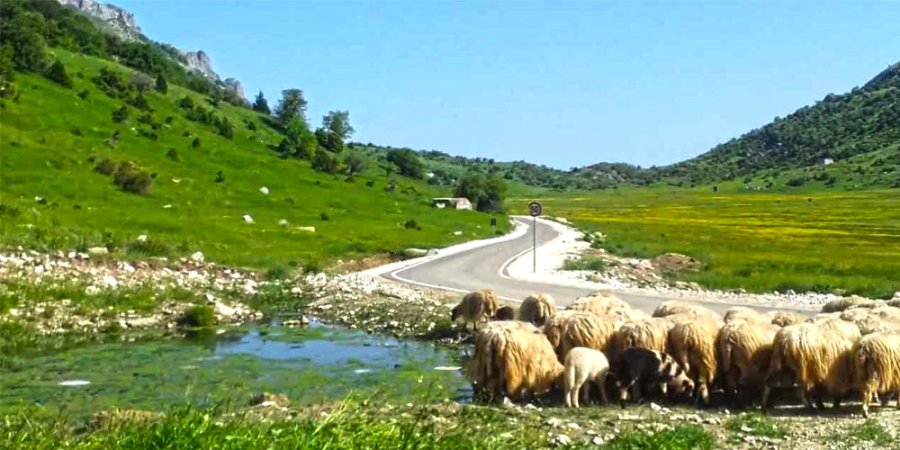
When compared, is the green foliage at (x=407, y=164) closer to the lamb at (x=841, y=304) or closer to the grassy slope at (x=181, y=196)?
the grassy slope at (x=181, y=196)

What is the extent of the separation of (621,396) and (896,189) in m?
170

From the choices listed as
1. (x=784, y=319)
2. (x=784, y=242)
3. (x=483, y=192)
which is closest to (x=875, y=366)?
(x=784, y=319)

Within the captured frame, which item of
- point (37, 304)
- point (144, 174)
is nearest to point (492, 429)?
point (37, 304)

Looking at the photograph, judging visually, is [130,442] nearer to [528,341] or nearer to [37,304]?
[528,341]

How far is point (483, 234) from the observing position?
258 feet

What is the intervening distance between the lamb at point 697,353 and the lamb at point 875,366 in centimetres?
250

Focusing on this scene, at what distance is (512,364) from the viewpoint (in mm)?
16688

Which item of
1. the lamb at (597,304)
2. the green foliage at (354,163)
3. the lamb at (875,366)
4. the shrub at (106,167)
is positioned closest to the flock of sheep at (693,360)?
the lamb at (875,366)

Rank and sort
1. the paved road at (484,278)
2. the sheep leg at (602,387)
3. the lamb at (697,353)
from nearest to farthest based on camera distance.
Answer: the sheep leg at (602,387) < the lamb at (697,353) < the paved road at (484,278)

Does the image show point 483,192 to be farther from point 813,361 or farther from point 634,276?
point 813,361

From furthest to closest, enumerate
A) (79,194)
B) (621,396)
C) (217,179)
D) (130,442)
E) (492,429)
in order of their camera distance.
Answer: (217,179), (79,194), (621,396), (492,429), (130,442)

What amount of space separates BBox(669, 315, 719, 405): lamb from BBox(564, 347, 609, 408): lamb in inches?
61.4

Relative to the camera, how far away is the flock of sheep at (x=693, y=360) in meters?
16.2

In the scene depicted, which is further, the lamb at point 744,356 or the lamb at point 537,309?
the lamb at point 537,309
